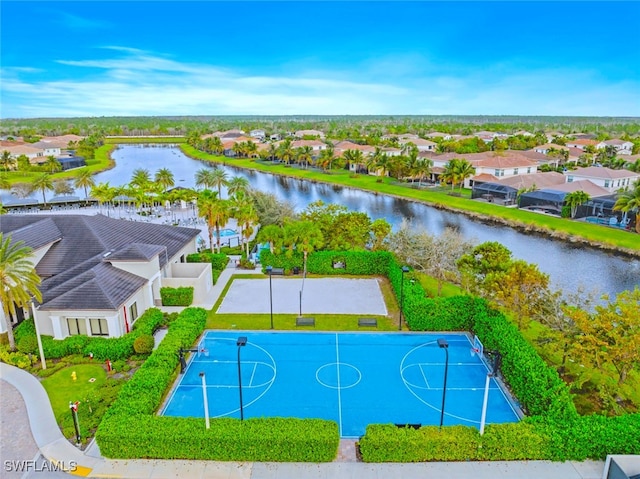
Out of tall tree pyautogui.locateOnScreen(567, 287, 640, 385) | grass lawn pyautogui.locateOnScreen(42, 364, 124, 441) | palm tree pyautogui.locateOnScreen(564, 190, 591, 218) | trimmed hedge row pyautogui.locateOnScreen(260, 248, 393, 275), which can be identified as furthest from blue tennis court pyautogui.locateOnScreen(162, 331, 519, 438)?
palm tree pyautogui.locateOnScreen(564, 190, 591, 218)

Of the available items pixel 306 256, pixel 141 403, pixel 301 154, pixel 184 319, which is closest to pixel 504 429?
pixel 141 403

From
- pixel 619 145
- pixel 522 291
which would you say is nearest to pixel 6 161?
pixel 522 291

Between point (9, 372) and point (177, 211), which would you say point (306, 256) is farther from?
Answer: point (177, 211)

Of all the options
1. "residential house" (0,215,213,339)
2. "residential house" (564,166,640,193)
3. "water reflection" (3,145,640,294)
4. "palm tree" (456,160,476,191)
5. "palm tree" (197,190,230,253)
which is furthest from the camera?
"palm tree" (456,160,476,191)

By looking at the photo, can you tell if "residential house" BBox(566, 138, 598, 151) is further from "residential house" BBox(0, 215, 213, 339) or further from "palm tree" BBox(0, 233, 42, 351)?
"palm tree" BBox(0, 233, 42, 351)

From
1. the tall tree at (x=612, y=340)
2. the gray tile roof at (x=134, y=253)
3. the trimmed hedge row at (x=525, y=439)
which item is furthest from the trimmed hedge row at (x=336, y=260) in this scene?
the trimmed hedge row at (x=525, y=439)

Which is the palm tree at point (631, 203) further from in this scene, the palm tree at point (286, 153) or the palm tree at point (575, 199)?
the palm tree at point (286, 153)

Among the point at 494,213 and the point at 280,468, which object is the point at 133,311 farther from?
the point at 494,213
